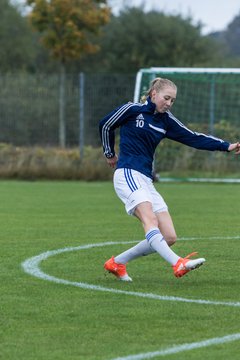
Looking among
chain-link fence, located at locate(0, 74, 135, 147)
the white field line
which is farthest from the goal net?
the white field line

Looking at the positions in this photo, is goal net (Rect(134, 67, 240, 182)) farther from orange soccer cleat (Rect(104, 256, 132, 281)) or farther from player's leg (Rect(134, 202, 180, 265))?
player's leg (Rect(134, 202, 180, 265))

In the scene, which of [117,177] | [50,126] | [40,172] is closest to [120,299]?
[117,177]

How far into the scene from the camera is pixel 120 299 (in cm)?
849

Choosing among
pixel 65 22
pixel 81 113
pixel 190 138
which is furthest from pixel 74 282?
pixel 65 22

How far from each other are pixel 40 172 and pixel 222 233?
42.8ft

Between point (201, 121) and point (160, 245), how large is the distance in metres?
18.2

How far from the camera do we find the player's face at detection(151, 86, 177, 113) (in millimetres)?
9523

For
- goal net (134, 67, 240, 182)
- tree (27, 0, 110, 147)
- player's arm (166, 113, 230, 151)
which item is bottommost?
goal net (134, 67, 240, 182)

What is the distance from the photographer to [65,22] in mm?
37656

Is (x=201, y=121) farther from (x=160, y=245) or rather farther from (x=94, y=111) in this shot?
(x=160, y=245)

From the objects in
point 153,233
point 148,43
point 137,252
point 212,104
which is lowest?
point 137,252

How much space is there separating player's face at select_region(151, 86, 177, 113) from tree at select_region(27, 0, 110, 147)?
27.3 metres

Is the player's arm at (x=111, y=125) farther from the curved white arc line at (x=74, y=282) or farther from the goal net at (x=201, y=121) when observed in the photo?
the goal net at (x=201, y=121)

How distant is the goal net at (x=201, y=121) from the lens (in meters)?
26.7
